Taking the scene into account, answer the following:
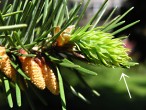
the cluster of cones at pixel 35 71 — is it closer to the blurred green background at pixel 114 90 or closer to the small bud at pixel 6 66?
the small bud at pixel 6 66

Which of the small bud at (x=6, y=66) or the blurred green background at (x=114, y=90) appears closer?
the small bud at (x=6, y=66)

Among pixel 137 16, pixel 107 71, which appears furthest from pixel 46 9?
pixel 107 71

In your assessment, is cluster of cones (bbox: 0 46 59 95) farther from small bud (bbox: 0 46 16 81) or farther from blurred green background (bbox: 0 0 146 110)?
blurred green background (bbox: 0 0 146 110)

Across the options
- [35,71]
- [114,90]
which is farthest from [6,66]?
[114,90]

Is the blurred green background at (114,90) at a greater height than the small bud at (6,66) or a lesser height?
lesser

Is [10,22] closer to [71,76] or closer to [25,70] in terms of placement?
[25,70]

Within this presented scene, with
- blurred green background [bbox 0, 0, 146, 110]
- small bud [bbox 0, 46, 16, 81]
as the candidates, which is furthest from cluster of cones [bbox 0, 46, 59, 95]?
blurred green background [bbox 0, 0, 146, 110]

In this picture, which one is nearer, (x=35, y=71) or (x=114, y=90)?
(x=35, y=71)

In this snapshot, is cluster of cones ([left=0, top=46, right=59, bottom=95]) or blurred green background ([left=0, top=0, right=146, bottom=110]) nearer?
cluster of cones ([left=0, top=46, right=59, bottom=95])

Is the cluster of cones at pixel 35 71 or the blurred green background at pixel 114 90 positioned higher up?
the cluster of cones at pixel 35 71

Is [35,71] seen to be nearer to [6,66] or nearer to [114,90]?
[6,66]

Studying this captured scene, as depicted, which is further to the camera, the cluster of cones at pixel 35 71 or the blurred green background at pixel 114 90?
the blurred green background at pixel 114 90

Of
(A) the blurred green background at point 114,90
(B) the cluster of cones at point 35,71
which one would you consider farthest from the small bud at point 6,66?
(A) the blurred green background at point 114,90
